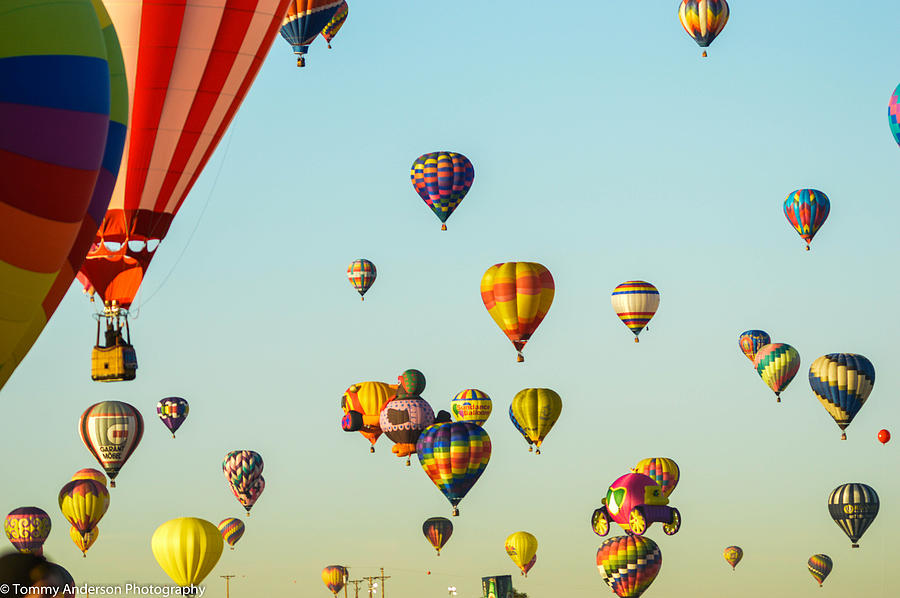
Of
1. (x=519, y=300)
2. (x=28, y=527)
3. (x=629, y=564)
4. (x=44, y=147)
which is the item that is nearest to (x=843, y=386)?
(x=629, y=564)

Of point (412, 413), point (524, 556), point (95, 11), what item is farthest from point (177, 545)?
point (95, 11)

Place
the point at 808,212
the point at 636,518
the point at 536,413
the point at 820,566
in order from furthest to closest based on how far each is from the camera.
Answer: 1. the point at 820,566
2. the point at 808,212
3. the point at 536,413
4. the point at 636,518

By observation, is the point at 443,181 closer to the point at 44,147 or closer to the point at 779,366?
the point at 779,366

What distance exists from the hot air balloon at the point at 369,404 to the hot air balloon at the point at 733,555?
15.8 m

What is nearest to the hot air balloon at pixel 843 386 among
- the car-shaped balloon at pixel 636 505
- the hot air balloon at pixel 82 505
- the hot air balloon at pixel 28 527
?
the car-shaped balloon at pixel 636 505

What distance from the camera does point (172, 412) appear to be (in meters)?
50.3

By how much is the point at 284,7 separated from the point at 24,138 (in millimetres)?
11538

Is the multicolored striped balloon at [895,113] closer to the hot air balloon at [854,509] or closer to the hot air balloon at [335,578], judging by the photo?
the hot air balloon at [854,509]

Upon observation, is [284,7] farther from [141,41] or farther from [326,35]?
[326,35]

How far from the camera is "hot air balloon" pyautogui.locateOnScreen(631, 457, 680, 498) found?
5100cm

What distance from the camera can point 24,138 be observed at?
1445 cm

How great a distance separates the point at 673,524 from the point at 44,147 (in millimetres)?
32482

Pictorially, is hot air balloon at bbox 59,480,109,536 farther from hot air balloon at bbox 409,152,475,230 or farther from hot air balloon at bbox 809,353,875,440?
hot air balloon at bbox 809,353,875,440

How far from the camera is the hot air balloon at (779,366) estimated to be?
51562mm
